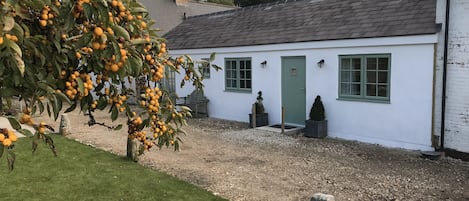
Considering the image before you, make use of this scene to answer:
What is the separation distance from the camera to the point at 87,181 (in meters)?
7.03

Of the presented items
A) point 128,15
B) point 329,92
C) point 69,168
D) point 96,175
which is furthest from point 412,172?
point 128,15

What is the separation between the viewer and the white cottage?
9.39 meters

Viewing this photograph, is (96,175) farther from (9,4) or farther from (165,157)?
(9,4)

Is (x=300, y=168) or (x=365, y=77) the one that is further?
(x=365, y=77)

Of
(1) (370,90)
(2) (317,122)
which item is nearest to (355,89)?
(1) (370,90)

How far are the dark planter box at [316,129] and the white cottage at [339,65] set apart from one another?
0.93 ft

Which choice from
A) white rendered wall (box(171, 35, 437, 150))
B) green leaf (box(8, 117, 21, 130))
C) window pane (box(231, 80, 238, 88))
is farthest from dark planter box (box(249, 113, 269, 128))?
green leaf (box(8, 117, 21, 130))

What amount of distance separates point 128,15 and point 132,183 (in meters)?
5.23

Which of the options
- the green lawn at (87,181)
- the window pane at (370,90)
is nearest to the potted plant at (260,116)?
the window pane at (370,90)

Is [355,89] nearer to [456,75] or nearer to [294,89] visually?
[294,89]

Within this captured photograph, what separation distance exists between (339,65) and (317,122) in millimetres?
1606

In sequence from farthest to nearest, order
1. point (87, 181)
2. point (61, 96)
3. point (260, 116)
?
point (260, 116) < point (87, 181) < point (61, 96)

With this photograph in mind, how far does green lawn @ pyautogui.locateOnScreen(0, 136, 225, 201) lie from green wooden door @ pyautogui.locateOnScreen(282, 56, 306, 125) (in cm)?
565

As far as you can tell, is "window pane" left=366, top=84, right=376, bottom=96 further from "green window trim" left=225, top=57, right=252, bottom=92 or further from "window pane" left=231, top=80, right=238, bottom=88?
"window pane" left=231, top=80, right=238, bottom=88
